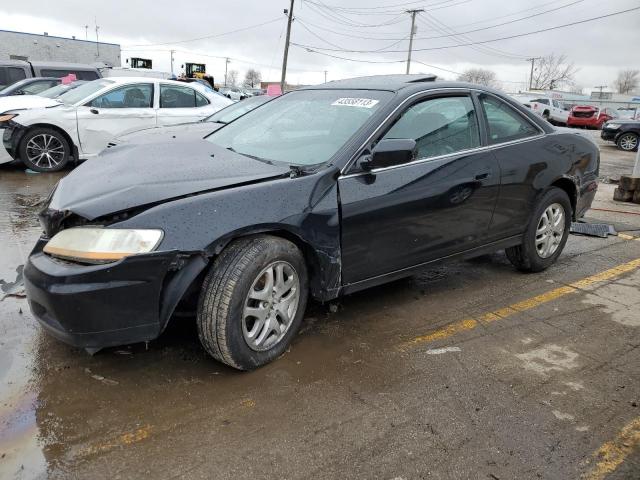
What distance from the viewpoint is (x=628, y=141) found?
56.4 ft

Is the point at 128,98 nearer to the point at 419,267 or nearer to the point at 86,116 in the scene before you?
the point at 86,116

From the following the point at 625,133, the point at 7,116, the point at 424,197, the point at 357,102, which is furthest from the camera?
the point at 625,133

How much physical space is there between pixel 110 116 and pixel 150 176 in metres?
6.69

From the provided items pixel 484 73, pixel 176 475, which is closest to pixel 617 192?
pixel 176 475

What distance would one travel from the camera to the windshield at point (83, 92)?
8.70m

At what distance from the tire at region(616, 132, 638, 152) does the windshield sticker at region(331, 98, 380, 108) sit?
17.2 m

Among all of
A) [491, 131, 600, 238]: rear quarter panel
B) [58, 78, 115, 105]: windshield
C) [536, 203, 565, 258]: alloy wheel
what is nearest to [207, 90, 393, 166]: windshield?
[491, 131, 600, 238]: rear quarter panel

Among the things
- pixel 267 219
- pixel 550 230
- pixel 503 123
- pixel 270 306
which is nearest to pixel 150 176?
pixel 267 219

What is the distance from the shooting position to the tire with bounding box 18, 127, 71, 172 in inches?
320

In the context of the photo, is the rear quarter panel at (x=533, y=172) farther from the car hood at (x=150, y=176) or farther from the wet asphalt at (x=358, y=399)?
the car hood at (x=150, y=176)

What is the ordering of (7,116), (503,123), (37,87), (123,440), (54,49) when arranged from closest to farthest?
(123,440) < (503,123) < (7,116) < (37,87) < (54,49)

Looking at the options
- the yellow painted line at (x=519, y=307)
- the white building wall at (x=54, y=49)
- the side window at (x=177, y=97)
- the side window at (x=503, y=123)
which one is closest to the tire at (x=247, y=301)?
the yellow painted line at (x=519, y=307)

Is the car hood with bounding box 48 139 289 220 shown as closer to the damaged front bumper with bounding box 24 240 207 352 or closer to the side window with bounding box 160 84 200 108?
the damaged front bumper with bounding box 24 240 207 352

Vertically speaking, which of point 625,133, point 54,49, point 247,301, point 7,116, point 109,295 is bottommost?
point 247,301
